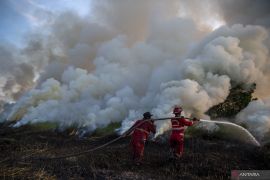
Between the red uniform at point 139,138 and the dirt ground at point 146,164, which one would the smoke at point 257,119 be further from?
the red uniform at point 139,138

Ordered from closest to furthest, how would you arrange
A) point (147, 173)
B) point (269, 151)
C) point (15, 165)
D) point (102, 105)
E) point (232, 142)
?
point (147, 173) < point (15, 165) < point (269, 151) < point (232, 142) < point (102, 105)

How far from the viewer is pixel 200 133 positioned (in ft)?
88.6

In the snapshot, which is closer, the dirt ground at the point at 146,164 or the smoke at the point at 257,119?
the dirt ground at the point at 146,164

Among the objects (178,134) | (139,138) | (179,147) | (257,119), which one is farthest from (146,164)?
(257,119)

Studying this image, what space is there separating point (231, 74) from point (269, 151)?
1772cm

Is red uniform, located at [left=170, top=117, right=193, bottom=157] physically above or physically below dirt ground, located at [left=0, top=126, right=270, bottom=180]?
above

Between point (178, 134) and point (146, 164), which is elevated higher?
point (178, 134)

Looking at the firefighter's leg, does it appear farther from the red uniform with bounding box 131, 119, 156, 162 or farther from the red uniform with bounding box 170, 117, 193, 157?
the red uniform with bounding box 131, 119, 156, 162

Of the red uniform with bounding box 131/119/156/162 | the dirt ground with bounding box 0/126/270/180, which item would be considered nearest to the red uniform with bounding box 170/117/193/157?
the dirt ground with bounding box 0/126/270/180

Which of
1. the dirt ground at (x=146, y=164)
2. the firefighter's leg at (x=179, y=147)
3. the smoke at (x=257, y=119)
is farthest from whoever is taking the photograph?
the smoke at (x=257, y=119)

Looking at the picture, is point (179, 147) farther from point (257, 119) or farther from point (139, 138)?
point (257, 119)

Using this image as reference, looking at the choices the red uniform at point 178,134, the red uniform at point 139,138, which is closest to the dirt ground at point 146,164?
the red uniform at point 139,138

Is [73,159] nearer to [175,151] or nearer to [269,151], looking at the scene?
[175,151]

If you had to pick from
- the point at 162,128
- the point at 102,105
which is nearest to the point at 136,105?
the point at 102,105
